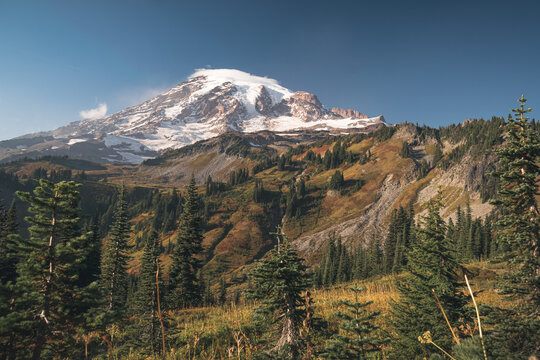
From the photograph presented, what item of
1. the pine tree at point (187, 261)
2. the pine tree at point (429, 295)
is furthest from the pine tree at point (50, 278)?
the pine tree at point (187, 261)

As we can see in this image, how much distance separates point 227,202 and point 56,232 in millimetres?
146526

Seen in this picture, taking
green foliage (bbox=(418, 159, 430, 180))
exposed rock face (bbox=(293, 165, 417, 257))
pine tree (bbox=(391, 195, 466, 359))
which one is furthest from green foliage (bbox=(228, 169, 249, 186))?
pine tree (bbox=(391, 195, 466, 359))

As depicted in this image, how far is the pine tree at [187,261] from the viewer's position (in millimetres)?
32875

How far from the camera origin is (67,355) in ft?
17.1

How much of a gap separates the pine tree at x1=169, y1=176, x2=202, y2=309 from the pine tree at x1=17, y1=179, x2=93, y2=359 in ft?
91.2

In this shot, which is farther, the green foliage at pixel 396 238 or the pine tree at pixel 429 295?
the green foliage at pixel 396 238

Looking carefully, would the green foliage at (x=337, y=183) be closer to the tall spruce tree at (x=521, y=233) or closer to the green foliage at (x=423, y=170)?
the green foliage at (x=423, y=170)

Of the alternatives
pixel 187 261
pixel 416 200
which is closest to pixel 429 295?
pixel 187 261

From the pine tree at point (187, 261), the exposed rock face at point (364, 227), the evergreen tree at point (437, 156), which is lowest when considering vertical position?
the exposed rock face at point (364, 227)

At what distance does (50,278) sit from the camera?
17.4 feet

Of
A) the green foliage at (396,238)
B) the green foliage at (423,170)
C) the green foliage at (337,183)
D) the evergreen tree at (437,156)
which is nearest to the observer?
the green foliage at (396,238)

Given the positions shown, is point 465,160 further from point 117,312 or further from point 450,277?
point 117,312

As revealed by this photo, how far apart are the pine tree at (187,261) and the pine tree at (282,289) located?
2837cm

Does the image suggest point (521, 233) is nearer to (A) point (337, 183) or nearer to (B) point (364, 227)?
(B) point (364, 227)
